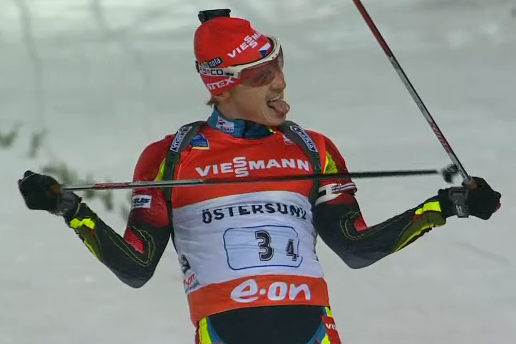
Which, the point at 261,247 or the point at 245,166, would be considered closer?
the point at 261,247

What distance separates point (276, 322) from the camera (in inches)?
86.4

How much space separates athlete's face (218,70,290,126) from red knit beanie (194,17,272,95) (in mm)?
30

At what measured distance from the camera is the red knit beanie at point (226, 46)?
2322 millimetres

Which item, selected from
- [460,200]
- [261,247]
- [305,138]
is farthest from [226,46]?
[460,200]

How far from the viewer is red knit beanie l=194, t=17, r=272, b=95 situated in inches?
91.4

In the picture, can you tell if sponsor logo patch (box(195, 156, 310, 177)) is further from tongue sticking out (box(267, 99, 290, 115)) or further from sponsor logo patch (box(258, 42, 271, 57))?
sponsor logo patch (box(258, 42, 271, 57))

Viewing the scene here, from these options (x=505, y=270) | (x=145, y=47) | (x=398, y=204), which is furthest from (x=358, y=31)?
(x=505, y=270)

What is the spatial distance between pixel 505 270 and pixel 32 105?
2689 mm

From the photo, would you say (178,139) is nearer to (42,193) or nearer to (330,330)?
(42,193)

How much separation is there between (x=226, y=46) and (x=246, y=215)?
35cm

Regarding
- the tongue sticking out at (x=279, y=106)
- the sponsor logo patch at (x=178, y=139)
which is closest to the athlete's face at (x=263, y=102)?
the tongue sticking out at (x=279, y=106)

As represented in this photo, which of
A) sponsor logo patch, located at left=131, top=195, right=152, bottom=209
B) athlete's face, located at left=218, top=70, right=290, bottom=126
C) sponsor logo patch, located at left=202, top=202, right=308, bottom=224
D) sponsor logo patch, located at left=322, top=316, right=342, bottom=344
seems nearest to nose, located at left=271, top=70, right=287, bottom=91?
athlete's face, located at left=218, top=70, right=290, bottom=126

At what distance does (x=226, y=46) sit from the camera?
7.63 feet

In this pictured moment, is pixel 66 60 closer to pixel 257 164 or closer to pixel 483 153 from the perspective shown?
pixel 483 153
